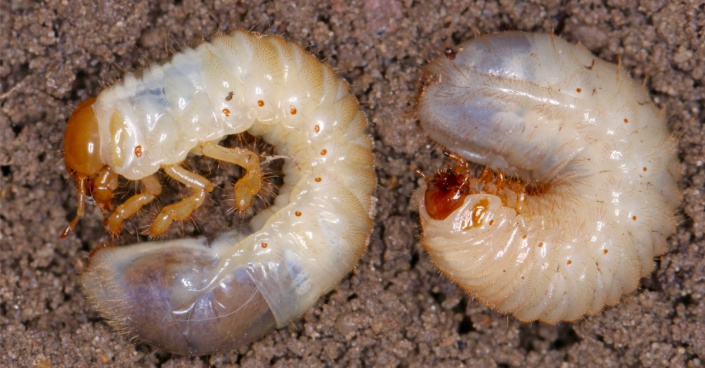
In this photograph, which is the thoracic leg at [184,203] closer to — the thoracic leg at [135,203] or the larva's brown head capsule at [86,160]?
the thoracic leg at [135,203]

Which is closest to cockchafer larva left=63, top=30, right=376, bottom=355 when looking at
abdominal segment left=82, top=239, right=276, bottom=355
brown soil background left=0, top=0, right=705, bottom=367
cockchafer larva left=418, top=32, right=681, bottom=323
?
abdominal segment left=82, top=239, right=276, bottom=355

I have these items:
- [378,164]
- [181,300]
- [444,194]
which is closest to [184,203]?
[181,300]

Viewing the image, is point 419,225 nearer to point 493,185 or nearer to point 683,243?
point 493,185

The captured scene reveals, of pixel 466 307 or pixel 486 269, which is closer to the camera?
pixel 486 269

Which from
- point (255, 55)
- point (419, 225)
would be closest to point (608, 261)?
point (419, 225)

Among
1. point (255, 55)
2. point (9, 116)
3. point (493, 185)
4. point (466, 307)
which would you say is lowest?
point (466, 307)

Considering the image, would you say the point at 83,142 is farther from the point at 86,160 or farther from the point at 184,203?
the point at 184,203

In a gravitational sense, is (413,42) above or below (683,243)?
above

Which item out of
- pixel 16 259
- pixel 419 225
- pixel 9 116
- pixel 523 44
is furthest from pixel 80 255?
pixel 523 44
